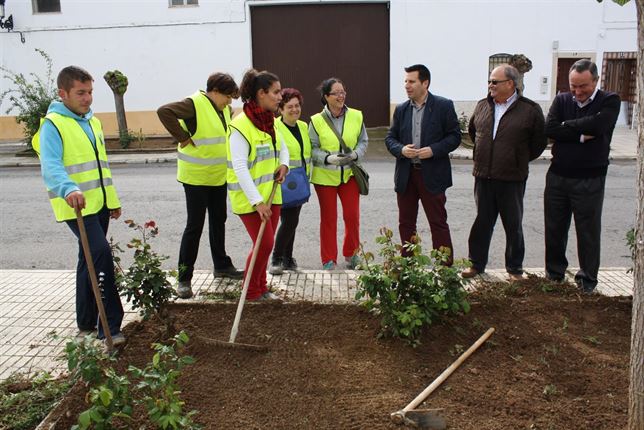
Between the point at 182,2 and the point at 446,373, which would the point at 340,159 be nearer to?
the point at 446,373

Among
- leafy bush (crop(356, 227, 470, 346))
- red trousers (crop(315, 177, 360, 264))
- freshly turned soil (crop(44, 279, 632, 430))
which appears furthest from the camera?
red trousers (crop(315, 177, 360, 264))

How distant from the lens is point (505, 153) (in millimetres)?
5184

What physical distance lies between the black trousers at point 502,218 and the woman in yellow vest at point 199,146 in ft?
7.76

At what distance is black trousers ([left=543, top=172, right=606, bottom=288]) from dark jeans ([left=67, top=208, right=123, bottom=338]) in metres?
3.61

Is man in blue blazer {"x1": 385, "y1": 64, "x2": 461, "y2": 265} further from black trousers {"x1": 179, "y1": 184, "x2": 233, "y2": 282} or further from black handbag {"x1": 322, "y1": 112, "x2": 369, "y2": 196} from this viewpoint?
black trousers {"x1": 179, "y1": 184, "x2": 233, "y2": 282}

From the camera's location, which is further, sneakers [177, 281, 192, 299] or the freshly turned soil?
sneakers [177, 281, 192, 299]

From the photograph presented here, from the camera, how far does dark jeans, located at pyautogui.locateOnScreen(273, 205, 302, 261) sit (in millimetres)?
5781

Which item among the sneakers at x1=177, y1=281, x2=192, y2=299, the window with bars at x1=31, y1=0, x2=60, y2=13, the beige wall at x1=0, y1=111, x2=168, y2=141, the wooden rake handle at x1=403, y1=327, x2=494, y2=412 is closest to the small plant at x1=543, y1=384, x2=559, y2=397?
the wooden rake handle at x1=403, y1=327, x2=494, y2=412

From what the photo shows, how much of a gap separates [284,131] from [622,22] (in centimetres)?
1668

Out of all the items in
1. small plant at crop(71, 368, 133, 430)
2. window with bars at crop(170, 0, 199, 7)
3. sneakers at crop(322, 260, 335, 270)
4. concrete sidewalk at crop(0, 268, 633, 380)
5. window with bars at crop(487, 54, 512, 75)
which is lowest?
concrete sidewalk at crop(0, 268, 633, 380)

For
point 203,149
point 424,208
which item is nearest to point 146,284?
point 203,149

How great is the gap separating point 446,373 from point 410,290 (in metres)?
0.63

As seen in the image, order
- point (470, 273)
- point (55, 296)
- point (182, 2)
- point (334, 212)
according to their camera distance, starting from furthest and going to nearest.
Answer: point (182, 2) < point (334, 212) < point (470, 273) < point (55, 296)

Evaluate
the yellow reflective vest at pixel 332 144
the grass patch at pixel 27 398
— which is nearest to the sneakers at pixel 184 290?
the grass patch at pixel 27 398
